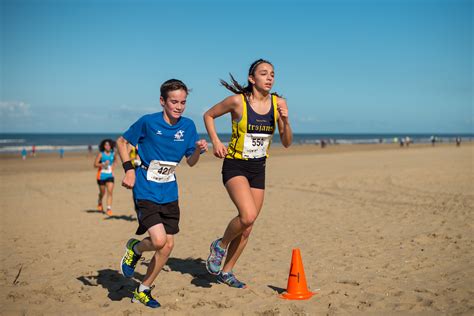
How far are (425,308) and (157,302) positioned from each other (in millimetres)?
2726

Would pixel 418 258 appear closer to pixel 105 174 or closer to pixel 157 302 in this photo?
pixel 157 302

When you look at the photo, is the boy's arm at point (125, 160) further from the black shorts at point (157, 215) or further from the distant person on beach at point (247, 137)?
the distant person on beach at point (247, 137)

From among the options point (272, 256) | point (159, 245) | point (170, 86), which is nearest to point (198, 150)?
point (170, 86)

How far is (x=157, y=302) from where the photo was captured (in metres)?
5.12

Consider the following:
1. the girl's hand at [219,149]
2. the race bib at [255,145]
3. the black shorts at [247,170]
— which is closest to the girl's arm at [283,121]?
the race bib at [255,145]

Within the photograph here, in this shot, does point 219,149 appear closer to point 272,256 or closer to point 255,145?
point 255,145

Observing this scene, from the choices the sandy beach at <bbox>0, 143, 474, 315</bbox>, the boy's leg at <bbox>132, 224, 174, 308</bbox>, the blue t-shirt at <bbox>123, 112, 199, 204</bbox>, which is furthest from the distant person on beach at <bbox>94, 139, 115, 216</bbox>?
the blue t-shirt at <bbox>123, 112, 199, 204</bbox>

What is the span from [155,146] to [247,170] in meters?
1.11

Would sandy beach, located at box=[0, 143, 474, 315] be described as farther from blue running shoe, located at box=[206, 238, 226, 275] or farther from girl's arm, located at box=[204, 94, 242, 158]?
girl's arm, located at box=[204, 94, 242, 158]

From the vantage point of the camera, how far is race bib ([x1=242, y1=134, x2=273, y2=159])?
5461 mm

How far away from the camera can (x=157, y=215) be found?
5.02 meters

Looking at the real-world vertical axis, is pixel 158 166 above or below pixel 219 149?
below

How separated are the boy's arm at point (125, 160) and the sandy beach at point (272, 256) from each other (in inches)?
52.9

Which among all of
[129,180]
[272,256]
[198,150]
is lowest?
[272,256]
